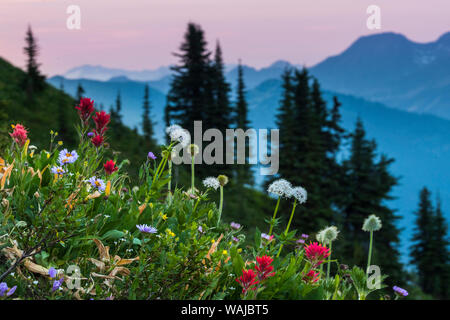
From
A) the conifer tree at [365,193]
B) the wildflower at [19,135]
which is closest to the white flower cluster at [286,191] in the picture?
the wildflower at [19,135]

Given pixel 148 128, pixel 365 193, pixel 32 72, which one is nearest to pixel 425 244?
pixel 365 193

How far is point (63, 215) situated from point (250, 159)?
5513cm

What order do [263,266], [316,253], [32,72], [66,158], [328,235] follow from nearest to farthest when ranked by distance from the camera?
[263,266] → [316,253] → [66,158] → [328,235] → [32,72]

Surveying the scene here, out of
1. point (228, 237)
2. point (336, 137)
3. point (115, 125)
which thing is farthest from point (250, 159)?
point (228, 237)

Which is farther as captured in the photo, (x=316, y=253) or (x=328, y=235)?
(x=328, y=235)

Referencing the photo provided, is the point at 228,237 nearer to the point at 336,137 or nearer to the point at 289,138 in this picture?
the point at 289,138

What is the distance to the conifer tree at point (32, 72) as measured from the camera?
4706cm

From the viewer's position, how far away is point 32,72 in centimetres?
4900

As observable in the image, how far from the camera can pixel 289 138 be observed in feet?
145

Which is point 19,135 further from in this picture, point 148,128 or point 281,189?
point 148,128

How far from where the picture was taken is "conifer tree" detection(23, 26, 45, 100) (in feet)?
154

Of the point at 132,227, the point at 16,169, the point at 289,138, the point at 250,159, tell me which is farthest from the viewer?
the point at 250,159

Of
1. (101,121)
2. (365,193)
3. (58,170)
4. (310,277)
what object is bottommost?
(365,193)

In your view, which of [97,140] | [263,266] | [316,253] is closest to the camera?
[263,266]
